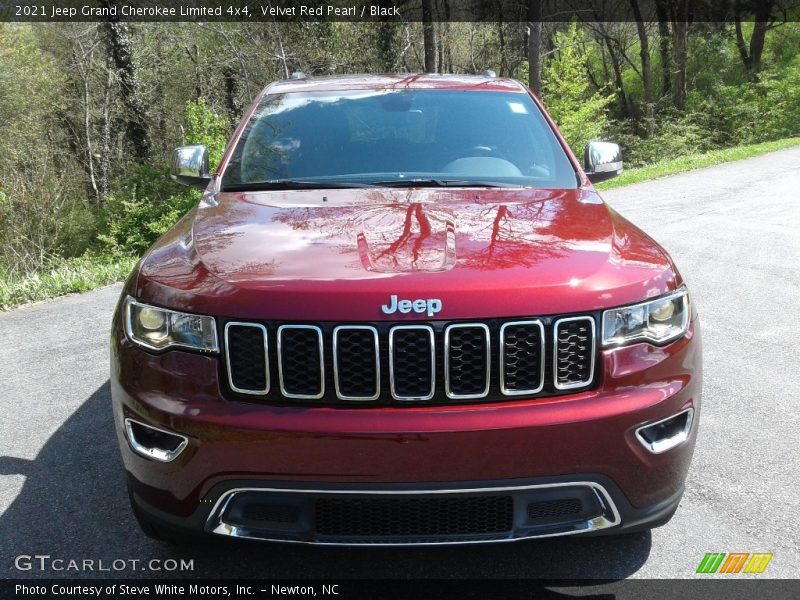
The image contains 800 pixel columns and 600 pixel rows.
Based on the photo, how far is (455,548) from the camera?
229 centimetres

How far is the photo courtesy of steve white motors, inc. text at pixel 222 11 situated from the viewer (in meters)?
21.4

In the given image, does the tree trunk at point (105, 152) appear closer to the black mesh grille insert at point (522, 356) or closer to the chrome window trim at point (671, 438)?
the black mesh grille insert at point (522, 356)

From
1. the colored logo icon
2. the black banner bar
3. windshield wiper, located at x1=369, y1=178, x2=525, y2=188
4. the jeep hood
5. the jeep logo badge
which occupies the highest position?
windshield wiper, located at x1=369, y1=178, x2=525, y2=188

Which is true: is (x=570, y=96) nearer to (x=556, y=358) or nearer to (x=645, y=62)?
(x=645, y=62)

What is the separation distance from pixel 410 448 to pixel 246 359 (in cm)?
56

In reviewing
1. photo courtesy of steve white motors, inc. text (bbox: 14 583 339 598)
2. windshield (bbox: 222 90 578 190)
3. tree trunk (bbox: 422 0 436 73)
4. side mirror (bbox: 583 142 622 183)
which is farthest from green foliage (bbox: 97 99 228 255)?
photo courtesy of steve white motors, inc. text (bbox: 14 583 339 598)

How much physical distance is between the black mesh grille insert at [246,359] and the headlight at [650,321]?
104 centimetres

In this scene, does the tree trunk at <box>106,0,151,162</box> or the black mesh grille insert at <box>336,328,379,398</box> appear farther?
the tree trunk at <box>106,0,151,162</box>

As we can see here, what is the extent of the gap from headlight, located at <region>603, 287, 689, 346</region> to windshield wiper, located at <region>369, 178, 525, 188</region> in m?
1.06

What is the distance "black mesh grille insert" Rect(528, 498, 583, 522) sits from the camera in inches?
88.3

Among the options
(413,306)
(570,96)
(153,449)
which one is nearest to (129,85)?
(570,96)

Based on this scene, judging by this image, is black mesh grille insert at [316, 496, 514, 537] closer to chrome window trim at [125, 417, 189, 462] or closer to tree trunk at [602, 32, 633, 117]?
chrome window trim at [125, 417, 189, 462]

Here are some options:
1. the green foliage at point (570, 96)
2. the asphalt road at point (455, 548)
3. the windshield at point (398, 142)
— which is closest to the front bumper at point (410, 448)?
the asphalt road at point (455, 548)

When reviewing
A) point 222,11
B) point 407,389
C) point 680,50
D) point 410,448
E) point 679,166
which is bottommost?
point 679,166
